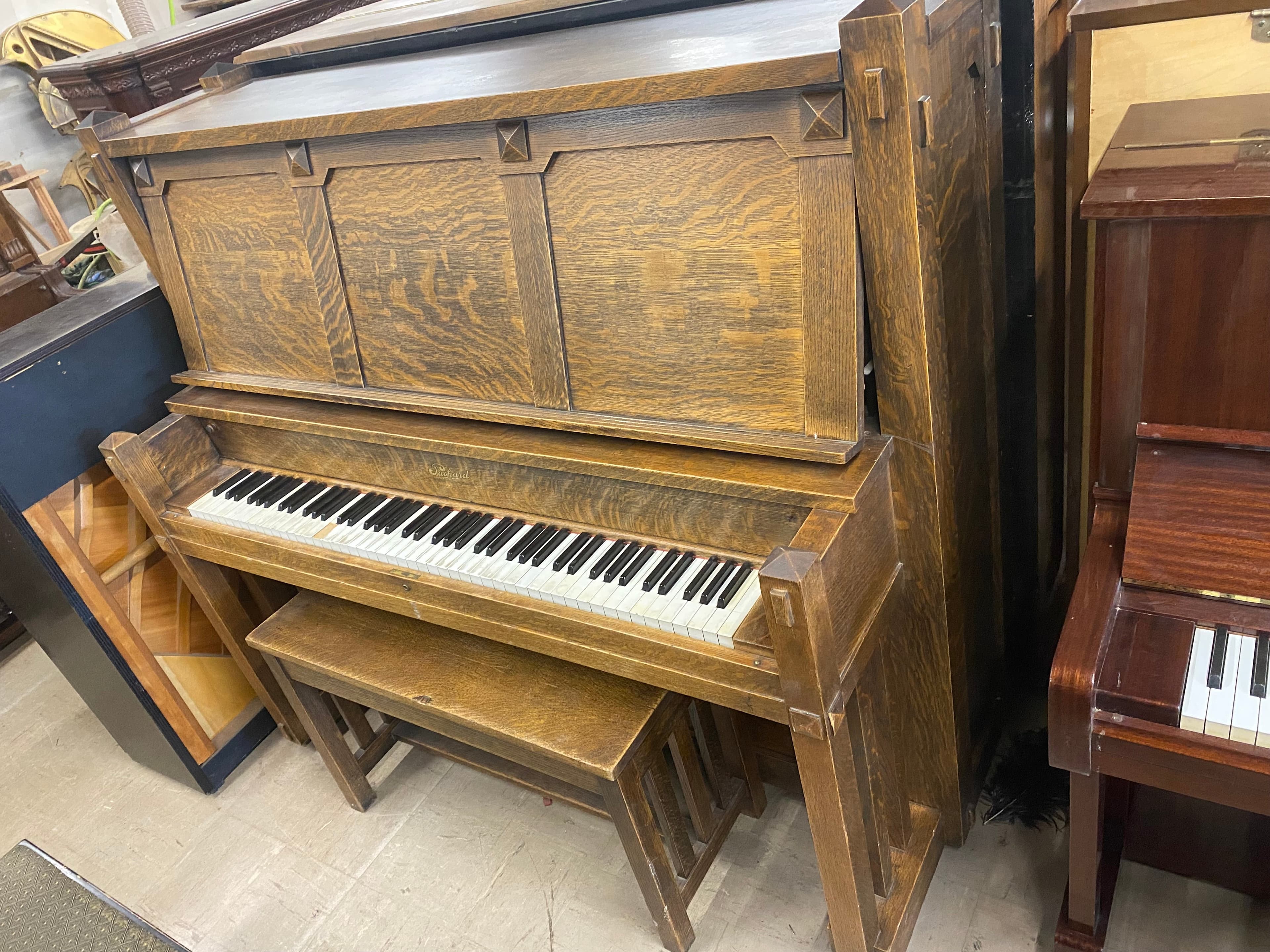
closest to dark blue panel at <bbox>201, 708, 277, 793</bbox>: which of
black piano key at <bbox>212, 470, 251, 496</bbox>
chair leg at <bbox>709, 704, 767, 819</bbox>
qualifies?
black piano key at <bbox>212, 470, 251, 496</bbox>

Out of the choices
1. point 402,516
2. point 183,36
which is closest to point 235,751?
point 402,516

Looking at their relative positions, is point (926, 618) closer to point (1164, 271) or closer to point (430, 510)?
point (1164, 271)

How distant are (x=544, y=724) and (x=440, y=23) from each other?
149 cm

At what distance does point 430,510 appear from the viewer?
1.99 m

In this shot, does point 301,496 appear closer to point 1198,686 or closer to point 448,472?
point 448,472

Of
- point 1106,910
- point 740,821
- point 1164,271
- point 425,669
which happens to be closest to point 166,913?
point 425,669

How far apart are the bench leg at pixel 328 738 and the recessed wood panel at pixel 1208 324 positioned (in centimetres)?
189

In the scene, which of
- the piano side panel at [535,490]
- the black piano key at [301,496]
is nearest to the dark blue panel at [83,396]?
the piano side panel at [535,490]

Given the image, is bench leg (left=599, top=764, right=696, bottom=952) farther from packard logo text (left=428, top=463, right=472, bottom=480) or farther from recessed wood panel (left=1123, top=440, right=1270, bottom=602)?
recessed wood panel (left=1123, top=440, right=1270, bottom=602)

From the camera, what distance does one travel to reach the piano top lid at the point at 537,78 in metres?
1.32

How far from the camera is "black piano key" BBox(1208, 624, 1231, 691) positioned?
1.20 meters

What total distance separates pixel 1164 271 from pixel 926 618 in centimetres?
73

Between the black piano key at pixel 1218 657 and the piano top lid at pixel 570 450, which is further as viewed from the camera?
the piano top lid at pixel 570 450

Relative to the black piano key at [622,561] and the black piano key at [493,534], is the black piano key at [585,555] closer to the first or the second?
the black piano key at [622,561]
